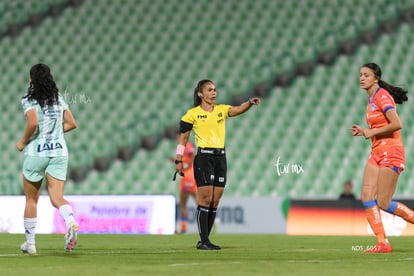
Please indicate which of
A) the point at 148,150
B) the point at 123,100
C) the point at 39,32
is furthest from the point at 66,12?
the point at 148,150

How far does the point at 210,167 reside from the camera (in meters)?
11.7

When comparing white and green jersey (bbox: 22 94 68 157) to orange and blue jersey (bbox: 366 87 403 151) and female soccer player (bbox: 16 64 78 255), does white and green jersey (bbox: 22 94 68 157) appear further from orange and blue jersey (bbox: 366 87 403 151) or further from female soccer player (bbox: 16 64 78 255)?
orange and blue jersey (bbox: 366 87 403 151)

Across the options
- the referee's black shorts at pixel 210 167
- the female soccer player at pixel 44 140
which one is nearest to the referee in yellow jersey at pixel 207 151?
the referee's black shorts at pixel 210 167

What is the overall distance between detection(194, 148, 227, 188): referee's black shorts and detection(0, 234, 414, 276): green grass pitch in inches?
32.1

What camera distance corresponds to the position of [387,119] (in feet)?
34.7

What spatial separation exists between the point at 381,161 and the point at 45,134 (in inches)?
141

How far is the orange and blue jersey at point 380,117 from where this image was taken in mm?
10664

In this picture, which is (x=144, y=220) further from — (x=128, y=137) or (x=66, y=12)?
(x=66, y=12)

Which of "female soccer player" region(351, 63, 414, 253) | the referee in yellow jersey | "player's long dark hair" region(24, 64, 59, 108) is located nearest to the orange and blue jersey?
"female soccer player" region(351, 63, 414, 253)

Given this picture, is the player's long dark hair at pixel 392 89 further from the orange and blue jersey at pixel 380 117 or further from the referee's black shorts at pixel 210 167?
the referee's black shorts at pixel 210 167

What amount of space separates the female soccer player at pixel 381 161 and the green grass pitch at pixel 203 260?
0.42m

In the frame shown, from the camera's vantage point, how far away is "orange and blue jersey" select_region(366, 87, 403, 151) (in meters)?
10.7

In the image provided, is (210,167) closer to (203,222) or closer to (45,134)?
(203,222)

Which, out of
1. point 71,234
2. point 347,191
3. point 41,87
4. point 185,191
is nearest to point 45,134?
point 41,87
